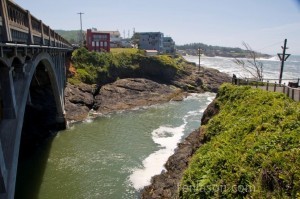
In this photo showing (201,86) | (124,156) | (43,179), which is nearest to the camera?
(43,179)

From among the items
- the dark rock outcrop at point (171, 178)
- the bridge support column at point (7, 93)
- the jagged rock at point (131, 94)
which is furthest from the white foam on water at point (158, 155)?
the jagged rock at point (131, 94)

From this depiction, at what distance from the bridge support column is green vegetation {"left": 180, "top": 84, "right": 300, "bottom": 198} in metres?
9.25

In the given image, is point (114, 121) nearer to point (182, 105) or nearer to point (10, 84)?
point (182, 105)

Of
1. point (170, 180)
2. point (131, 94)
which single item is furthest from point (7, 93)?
point (131, 94)

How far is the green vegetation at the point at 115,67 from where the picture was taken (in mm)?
55794

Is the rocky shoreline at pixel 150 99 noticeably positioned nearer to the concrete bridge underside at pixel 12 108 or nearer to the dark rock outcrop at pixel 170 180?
the dark rock outcrop at pixel 170 180

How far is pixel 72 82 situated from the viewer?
49.0 m

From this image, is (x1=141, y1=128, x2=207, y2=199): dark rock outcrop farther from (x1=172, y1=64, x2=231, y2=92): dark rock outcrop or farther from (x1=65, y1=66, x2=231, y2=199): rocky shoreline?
(x1=172, y1=64, x2=231, y2=92): dark rock outcrop

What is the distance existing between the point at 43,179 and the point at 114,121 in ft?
61.0

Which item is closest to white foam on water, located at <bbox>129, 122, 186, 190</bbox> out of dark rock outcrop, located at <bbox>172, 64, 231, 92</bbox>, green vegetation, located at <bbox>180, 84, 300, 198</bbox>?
green vegetation, located at <bbox>180, 84, 300, 198</bbox>

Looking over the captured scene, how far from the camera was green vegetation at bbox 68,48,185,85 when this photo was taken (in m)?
55.8

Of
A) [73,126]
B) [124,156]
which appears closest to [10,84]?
[124,156]

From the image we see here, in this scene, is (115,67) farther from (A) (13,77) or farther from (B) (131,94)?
(A) (13,77)

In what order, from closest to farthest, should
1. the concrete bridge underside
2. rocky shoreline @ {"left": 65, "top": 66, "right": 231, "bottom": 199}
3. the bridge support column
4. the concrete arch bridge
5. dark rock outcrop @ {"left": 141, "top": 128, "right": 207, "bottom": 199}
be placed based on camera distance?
the concrete bridge underside < the concrete arch bridge < the bridge support column < dark rock outcrop @ {"left": 141, "top": 128, "right": 207, "bottom": 199} < rocky shoreline @ {"left": 65, "top": 66, "right": 231, "bottom": 199}
